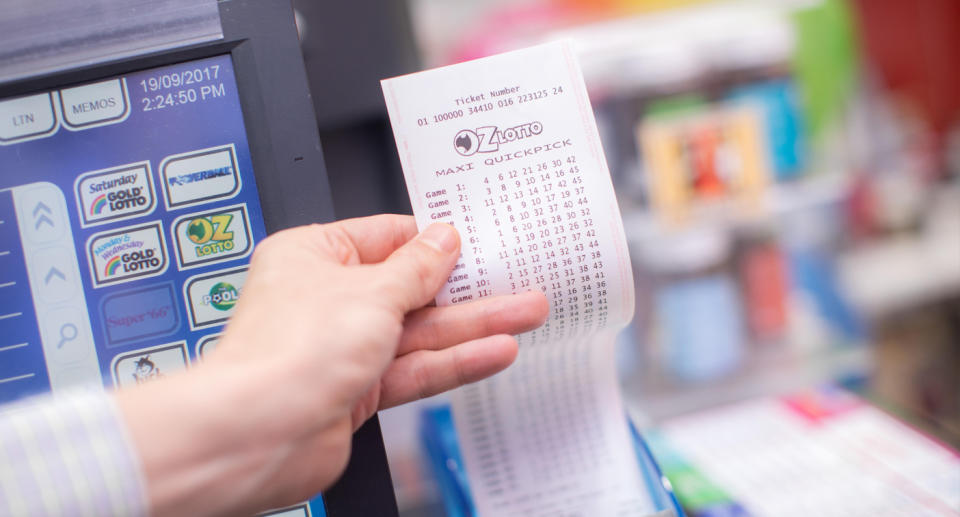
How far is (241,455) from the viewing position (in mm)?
512

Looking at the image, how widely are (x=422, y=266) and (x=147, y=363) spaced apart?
12.1 inches

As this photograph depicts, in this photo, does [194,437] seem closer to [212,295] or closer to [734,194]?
[212,295]

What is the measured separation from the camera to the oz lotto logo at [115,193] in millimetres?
659

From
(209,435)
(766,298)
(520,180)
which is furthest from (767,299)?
(209,435)

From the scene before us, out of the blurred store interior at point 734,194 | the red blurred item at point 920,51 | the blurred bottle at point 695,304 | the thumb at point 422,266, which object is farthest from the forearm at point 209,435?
the red blurred item at point 920,51

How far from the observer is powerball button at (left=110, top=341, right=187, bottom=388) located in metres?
0.66

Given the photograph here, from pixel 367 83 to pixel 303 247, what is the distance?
22.2 inches

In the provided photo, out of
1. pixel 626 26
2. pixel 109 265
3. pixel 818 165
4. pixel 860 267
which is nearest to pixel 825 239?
pixel 818 165

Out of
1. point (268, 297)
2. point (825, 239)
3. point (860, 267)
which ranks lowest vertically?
point (860, 267)

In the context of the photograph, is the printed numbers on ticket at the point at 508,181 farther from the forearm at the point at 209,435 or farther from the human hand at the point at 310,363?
the forearm at the point at 209,435

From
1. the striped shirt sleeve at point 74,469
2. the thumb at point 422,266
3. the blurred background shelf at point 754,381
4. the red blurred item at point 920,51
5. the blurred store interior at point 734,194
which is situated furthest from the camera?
the red blurred item at point 920,51

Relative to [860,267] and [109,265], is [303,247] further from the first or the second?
[860,267]

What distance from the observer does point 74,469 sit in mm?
477

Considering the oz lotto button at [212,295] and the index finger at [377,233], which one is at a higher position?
the index finger at [377,233]
